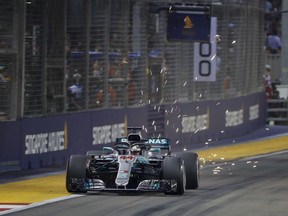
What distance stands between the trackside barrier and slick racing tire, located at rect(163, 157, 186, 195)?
18.2 feet

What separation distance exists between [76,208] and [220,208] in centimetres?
195

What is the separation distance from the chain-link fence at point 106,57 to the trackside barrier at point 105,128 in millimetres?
263

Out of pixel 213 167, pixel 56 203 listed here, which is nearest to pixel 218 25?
pixel 213 167

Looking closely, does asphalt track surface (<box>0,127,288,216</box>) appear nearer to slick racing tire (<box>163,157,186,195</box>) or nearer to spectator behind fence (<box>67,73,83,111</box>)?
slick racing tire (<box>163,157,186,195</box>)

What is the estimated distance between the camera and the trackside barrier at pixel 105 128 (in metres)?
23.6

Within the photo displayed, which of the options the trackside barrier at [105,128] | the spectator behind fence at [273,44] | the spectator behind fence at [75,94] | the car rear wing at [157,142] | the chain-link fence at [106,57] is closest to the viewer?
the car rear wing at [157,142]

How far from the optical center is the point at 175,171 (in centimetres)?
1828

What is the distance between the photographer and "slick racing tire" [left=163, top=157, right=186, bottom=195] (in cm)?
1828

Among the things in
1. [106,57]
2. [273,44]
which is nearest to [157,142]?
[106,57]

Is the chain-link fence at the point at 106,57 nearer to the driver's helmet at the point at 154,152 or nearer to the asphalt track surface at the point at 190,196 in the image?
the asphalt track surface at the point at 190,196

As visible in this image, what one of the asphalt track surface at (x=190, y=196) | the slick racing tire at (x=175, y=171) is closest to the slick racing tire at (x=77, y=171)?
the asphalt track surface at (x=190, y=196)

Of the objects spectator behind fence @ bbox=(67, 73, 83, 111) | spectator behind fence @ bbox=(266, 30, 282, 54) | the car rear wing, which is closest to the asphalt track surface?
the car rear wing

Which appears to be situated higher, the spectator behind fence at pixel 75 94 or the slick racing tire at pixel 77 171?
the spectator behind fence at pixel 75 94

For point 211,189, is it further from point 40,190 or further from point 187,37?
point 187,37
